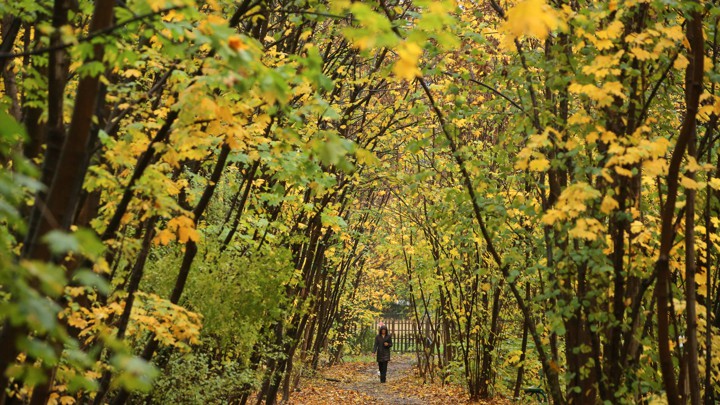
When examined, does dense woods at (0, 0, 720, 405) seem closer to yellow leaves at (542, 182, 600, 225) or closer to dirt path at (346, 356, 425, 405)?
yellow leaves at (542, 182, 600, 225)

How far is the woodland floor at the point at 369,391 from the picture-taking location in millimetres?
14070

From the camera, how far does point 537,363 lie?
33.3 feet

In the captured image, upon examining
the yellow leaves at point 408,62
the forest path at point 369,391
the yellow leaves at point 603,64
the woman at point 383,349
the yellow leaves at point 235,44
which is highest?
the yellow leaves at point 603,64

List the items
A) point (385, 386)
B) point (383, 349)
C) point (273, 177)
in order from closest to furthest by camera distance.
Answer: point (273, 177) < point (385, 386) < point (383, 349)

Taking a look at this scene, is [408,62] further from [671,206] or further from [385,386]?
[385,386]

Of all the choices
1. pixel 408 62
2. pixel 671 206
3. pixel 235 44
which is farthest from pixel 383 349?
pixel 408 62

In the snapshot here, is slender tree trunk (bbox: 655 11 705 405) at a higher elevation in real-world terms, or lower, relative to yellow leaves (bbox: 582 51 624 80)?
lower

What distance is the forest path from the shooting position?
14.1 meters

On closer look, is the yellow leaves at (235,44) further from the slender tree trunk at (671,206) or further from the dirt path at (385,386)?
the dirt path at (385,386)

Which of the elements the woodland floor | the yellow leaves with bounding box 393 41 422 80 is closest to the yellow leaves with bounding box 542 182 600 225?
the yellow leaves with bounding box 393 41 422 80

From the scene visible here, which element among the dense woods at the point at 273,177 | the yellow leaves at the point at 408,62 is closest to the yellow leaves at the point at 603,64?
the dense woods at the point at 273,177

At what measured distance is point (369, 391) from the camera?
17.2 meters

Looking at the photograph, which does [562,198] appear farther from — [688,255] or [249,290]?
[249,290]

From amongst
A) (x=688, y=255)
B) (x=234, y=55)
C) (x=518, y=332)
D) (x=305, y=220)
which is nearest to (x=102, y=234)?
(x=234, y=55)
